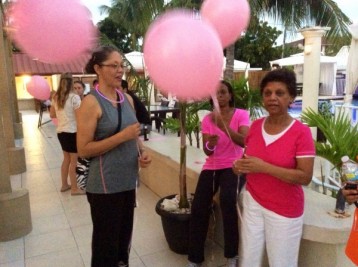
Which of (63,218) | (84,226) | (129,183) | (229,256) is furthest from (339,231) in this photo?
(63,218)

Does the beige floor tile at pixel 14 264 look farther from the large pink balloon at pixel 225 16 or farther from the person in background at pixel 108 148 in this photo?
the large pink balloon at pixel 225 16

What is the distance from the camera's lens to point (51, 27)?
5.82 ft

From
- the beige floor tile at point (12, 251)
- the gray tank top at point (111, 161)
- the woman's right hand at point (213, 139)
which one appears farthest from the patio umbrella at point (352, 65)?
the beige floor tile at point (12, 251)

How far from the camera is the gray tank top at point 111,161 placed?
191 cm

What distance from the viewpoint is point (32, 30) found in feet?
5.83

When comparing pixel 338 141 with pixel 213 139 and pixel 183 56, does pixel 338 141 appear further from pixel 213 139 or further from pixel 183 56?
pixel 183 56

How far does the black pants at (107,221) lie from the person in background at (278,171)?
0.79 metres

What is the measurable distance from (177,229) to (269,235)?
1077 millimetres

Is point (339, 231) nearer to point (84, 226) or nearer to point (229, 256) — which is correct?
point (229, 256)

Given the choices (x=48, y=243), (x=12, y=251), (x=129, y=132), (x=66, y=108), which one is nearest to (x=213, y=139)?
(x=129, y=132)

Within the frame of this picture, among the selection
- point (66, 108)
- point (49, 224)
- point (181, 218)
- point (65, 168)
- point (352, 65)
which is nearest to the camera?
point (181, 218)

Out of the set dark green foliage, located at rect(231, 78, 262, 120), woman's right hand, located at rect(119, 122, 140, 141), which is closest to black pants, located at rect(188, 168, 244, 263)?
woman's right hand, located at rect(119, 122, 140, 141)

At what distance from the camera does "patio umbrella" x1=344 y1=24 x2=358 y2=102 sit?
5.66 m

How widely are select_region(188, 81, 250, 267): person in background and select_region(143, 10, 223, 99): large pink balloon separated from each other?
759 mm
